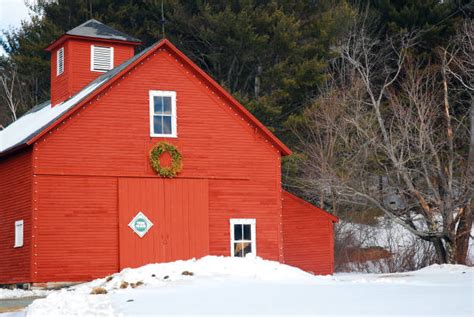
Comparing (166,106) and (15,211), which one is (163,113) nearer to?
(166,106)

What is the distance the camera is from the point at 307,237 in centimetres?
3247

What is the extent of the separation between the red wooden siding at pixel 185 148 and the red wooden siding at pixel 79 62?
4.75 m

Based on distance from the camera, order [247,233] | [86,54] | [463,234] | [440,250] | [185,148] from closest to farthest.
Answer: [185,148] → [247,233] → [86,54] → [463,234] → [440,250]

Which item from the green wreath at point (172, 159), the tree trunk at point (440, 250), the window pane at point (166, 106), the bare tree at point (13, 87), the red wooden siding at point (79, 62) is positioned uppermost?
the bare tree at point (13, 87)

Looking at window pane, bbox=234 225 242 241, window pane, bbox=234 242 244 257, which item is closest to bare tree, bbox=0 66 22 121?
window pane, bbox=234 225 242 241

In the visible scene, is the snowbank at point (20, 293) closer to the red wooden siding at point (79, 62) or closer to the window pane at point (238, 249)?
the window pane at point (238, 249)

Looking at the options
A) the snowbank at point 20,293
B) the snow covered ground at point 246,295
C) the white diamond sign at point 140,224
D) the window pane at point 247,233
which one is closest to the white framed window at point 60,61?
the white diamond sign at point 140,224

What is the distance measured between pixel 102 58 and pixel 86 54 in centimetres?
59

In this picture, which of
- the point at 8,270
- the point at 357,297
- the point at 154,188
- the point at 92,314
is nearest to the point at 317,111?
the point at 154,188

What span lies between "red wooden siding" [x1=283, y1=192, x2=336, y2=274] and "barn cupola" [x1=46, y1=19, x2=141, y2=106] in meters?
7.91

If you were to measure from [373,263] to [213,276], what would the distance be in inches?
750

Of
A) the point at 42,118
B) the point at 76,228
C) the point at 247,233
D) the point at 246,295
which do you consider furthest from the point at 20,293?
the point at 246,295

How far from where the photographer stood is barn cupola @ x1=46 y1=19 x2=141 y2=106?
3133 centimetres

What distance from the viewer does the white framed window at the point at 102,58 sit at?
104ft
